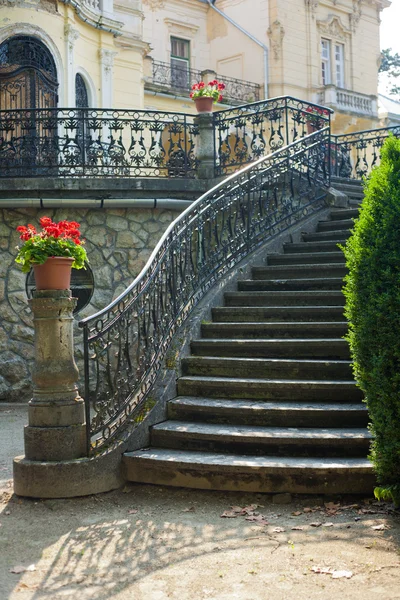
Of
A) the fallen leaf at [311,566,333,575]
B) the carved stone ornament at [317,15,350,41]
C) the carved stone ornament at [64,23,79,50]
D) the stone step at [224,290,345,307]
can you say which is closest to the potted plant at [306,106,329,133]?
the stone step at [224,290,345,307]

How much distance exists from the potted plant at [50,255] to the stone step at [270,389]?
1599mm

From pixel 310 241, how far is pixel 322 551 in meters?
5.80

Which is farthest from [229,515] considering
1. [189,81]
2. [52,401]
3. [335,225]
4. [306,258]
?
[189,81]

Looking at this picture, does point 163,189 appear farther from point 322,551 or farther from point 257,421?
point 322,551

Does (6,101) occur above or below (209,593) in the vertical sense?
above

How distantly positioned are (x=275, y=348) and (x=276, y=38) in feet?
67.8

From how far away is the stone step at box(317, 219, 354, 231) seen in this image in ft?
31.4

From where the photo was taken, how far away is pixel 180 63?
26.0 metres

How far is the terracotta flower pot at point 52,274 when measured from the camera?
5.73m

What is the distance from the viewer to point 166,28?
1000 inches

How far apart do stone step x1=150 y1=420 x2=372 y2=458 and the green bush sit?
0.53 m

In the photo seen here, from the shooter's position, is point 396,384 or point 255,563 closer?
point 255,563

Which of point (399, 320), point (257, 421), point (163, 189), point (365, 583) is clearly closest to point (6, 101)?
point (163, 189)

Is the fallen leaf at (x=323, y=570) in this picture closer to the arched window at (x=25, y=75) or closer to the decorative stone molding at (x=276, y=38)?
the arched window at (x=25, y=75)
